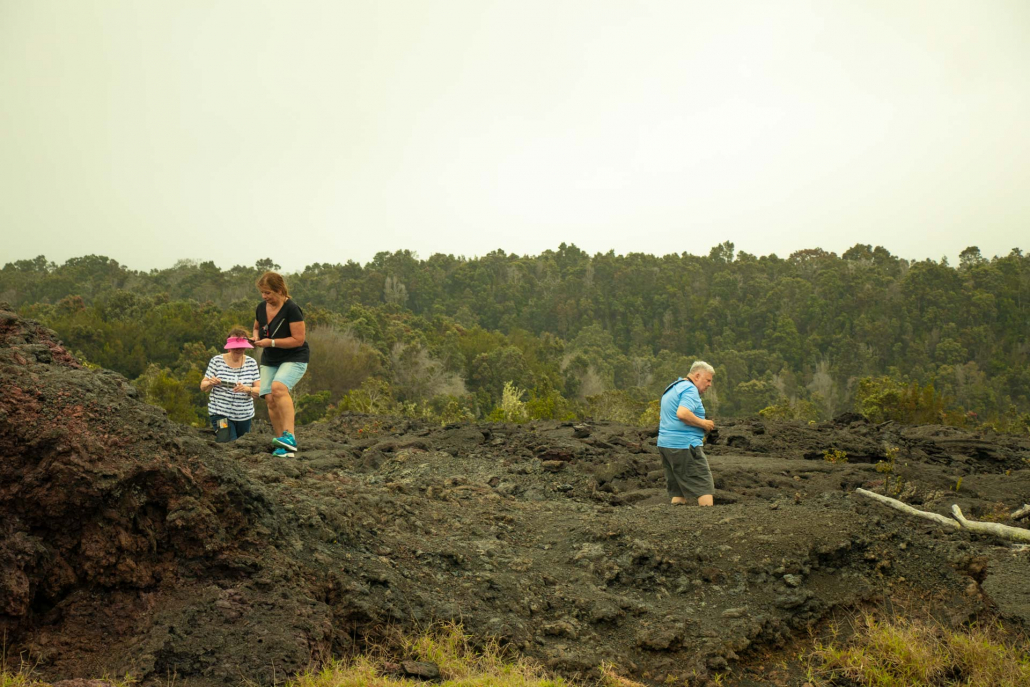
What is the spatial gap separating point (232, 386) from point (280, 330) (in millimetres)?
1281

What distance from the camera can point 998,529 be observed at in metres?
6.10

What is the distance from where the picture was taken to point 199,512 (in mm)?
3680

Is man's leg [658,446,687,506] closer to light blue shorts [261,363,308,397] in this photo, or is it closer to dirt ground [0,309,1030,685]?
dirt ground [0,309,1030,685]

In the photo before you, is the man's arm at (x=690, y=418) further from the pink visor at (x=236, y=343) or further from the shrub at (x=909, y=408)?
the shrub at (x=909, y=408)

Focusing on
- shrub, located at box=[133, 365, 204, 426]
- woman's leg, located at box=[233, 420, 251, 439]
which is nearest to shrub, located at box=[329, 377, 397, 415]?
shrub, located at box=[133, 365, 204, 426]

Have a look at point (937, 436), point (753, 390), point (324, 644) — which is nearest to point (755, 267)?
point (753, 390)

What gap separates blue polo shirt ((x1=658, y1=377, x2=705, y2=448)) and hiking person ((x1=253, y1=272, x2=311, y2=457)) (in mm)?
3010

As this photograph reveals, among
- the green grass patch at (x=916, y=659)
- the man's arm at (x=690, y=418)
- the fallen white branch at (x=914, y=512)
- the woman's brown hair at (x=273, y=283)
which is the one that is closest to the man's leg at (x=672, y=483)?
the man's arm at (x=690, y=418)

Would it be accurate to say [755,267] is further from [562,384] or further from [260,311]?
[260,311]

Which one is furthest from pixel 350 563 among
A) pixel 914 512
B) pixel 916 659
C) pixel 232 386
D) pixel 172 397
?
pixel 172 397

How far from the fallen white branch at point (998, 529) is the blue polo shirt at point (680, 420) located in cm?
207

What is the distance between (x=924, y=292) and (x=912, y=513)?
54.3 m

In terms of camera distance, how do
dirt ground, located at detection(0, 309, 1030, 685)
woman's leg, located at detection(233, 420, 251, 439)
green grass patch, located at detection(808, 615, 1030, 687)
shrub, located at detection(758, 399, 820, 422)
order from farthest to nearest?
shrub, located at detection(758, 399, 820, 422), woman's leg, located at detection(233, 420, 251, 439), green grass patch, located at detection(808, 615, 1030, 687), dirt ground, located at detection(0, 309, 1030, 685)

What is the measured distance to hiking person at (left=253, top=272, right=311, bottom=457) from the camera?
658cm
